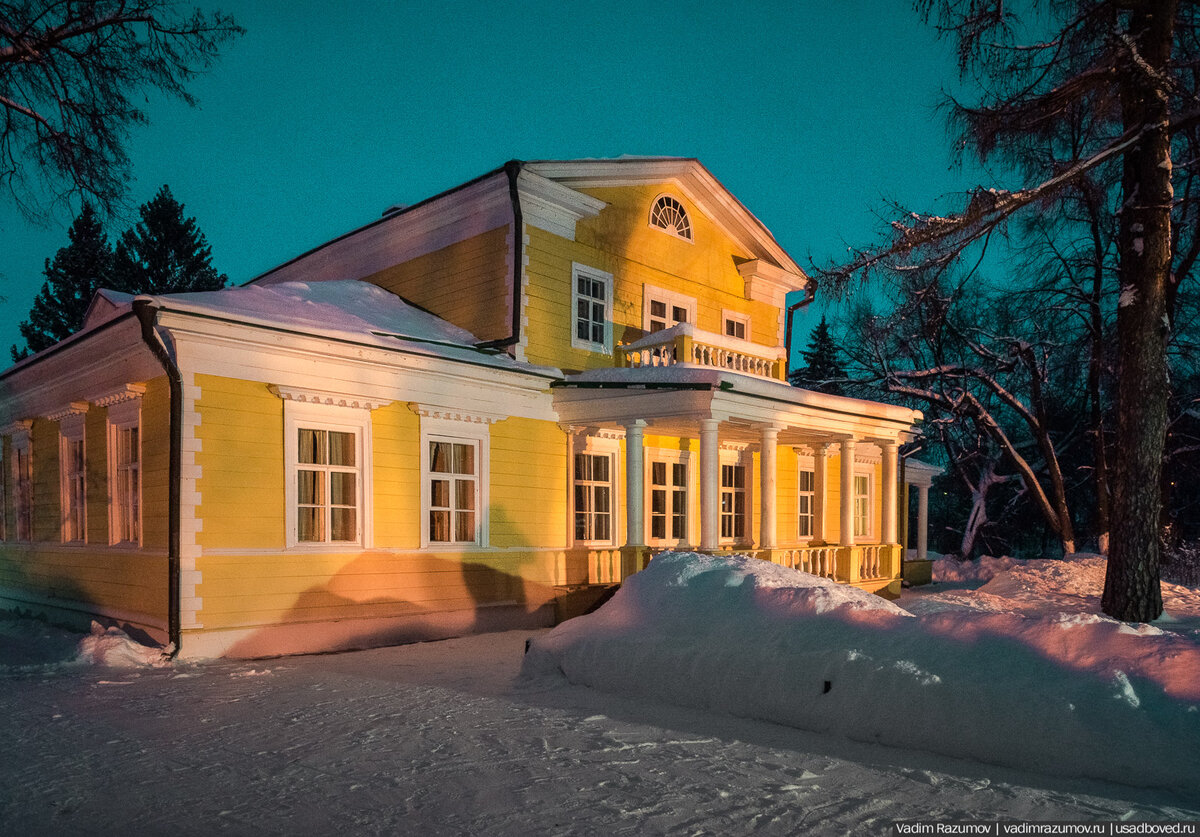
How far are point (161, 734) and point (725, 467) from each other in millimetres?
12292

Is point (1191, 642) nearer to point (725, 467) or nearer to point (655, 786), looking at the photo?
point (655, 786)

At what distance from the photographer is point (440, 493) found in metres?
11.6

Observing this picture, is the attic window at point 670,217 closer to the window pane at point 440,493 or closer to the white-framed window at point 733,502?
the white-framed window at point 733,502

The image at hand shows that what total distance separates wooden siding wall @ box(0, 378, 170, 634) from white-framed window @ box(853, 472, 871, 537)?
15.7 meters

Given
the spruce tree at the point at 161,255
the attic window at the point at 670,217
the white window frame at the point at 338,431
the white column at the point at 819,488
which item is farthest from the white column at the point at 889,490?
the spruce tree at the point at 161,255

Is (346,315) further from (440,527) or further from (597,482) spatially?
(597,482)

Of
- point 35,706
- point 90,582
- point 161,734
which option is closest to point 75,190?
point 90,582

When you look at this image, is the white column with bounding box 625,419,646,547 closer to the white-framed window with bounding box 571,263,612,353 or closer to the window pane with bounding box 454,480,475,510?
the white-framed window with bounding box 571,263,612,353

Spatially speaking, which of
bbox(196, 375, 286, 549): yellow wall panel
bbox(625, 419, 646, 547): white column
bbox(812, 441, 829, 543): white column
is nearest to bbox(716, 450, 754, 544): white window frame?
bbox(812, 441, 829, 543): white column

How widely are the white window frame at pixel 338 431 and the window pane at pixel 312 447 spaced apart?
0.08 m

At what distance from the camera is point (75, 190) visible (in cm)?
1032

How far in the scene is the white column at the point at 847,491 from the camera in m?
15.4

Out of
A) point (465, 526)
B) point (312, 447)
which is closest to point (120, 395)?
point (312, 447)

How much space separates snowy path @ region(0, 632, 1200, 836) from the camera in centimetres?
409
